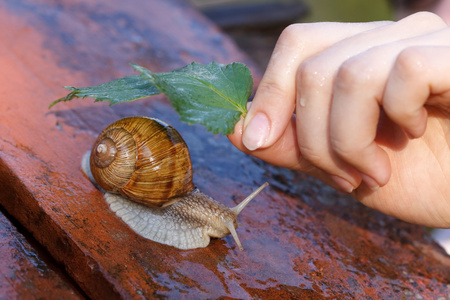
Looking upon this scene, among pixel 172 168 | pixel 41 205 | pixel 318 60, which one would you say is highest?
pixel 318 60

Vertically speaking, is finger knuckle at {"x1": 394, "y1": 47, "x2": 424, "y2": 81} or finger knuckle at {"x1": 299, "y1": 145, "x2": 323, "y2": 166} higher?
finger knuckle at {"x1": 394, "y1": 47, "x2": 424, "y2": 81}

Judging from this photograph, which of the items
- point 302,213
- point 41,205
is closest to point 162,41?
point 302,213

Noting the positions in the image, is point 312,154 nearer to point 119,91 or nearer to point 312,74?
point 312,74

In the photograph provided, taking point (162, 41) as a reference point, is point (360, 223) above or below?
below

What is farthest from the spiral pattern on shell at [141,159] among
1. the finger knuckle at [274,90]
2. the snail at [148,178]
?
the finger knuckle at [274,90]

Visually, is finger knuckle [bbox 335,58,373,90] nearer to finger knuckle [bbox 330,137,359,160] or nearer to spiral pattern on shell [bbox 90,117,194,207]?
finger knuckle [bbox 330,137,359,160]

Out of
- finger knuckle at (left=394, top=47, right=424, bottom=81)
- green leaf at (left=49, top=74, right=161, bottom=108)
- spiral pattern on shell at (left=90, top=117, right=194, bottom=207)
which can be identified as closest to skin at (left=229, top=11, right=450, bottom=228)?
finger knuckle at (left=394, top=47, right=424, bottom=81)

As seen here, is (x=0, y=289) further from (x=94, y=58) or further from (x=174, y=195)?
(x=94, y=58)
